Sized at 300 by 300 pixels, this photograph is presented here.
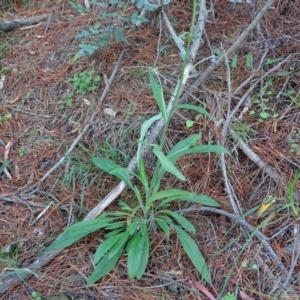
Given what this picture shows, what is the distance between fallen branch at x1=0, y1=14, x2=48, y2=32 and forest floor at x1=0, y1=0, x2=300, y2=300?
43 mm

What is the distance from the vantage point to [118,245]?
5.41 ft

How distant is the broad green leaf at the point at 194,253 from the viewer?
64.0 inches

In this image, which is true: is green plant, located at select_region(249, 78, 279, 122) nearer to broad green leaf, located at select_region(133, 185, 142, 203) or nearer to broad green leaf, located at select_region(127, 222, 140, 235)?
broad green leaf, located at select_region(133, 185, 142, 203)

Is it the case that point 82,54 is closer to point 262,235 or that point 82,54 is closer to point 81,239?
point 81,239

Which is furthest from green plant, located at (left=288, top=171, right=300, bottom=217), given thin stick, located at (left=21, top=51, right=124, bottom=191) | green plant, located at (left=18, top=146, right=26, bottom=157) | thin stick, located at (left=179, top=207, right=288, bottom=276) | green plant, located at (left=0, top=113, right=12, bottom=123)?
green plant, located at (left=0, top=113, right=12, bottom=123)

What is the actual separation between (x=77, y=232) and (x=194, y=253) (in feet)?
1.62

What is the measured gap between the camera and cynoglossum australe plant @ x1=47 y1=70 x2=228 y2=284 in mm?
1627

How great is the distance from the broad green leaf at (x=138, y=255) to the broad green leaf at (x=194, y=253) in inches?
5.9

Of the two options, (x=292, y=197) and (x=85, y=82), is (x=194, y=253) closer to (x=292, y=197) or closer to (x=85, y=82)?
(x=292, y=197)

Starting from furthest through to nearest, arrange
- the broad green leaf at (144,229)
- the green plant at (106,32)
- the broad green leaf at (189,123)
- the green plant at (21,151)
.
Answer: the green plant at (106,32), the green plant at (21,151), the broad green leaf at (189,123), the broad green leaf at (144,229)

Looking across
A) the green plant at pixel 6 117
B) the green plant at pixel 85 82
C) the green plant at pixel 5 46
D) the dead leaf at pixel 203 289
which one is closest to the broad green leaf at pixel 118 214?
the dead leaf at pixel 203 289

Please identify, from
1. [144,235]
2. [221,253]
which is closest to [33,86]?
[144,235]

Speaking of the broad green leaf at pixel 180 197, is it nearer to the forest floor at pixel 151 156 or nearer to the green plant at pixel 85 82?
the forest floor at pixel 151 156

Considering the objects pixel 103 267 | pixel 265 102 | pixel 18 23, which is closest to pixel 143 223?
pixel 103 267
